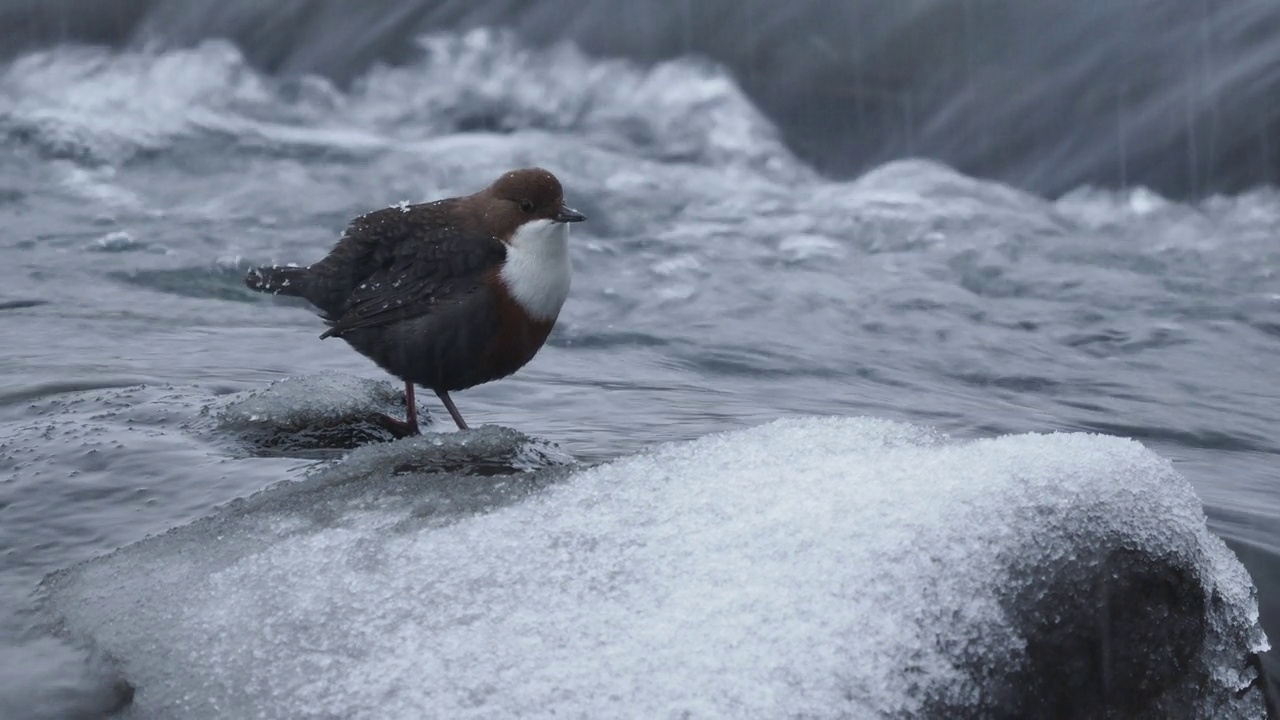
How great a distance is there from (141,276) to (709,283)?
7.62ft

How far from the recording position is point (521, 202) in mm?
3416

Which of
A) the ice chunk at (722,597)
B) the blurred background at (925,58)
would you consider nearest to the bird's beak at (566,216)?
the ice chunk at (722,597)

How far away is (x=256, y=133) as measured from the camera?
761cm

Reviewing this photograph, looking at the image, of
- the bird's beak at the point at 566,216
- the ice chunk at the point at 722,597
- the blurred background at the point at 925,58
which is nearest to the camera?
the ice chunk at the point at 722,597

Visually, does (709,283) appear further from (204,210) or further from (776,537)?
(776,537)

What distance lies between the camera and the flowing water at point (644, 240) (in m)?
3.35

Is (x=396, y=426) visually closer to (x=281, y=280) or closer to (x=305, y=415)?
(x=305, y=415)

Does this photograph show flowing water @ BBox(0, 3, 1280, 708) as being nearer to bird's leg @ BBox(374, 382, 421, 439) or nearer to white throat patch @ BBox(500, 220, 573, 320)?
bird's leg @ BBox(374, 382, 421, 439)

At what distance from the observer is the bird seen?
3.33 m

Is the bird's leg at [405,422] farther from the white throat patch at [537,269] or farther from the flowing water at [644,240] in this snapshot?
the white throat patch at [537,269]

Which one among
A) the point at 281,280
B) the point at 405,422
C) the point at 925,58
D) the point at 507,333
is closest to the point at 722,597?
the point at 507,333

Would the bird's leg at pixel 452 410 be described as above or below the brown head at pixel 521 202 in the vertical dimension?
below

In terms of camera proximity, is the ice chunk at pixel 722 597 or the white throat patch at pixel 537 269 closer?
the ice chunk at pixel 722 597

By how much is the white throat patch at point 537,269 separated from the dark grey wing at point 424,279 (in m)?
0.05
